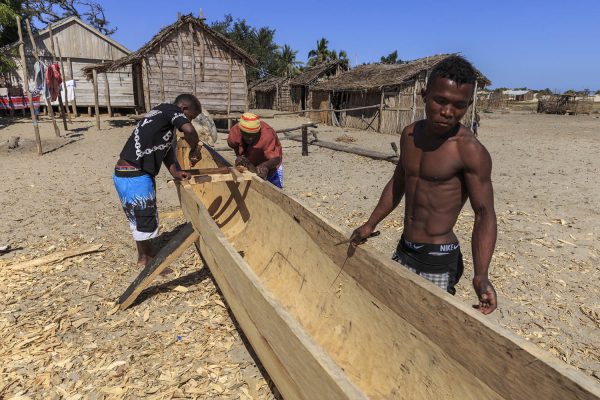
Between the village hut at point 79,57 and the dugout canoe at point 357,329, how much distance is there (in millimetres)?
20225

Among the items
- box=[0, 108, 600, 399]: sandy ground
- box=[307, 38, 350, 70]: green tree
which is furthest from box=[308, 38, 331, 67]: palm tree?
box=[0, 108, 600, 399]: sandy ground

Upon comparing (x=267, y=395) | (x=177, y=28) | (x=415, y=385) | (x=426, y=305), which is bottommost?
(x=267, y=395)

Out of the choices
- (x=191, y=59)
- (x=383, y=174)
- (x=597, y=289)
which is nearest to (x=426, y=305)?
(x=597, y=289)

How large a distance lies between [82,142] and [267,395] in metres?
12.8

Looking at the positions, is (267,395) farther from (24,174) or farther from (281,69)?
(281,69)

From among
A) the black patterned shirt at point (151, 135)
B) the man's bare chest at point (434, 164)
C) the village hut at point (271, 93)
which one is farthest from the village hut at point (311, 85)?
the man's bare chest at point (434, 164)

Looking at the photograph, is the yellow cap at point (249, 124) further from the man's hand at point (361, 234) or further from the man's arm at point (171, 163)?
the man's hand at point (361, 234)

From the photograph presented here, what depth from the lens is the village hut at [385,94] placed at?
59.3 feet

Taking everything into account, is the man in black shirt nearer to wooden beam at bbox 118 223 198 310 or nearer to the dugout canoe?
the dugout canoe

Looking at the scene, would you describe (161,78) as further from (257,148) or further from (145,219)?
(145,219)

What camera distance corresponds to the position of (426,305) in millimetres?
2006

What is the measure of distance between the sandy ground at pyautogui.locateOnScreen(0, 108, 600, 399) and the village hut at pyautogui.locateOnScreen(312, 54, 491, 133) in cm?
1075

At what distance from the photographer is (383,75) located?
19812 millimetres

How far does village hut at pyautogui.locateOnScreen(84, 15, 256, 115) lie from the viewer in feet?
47.9
